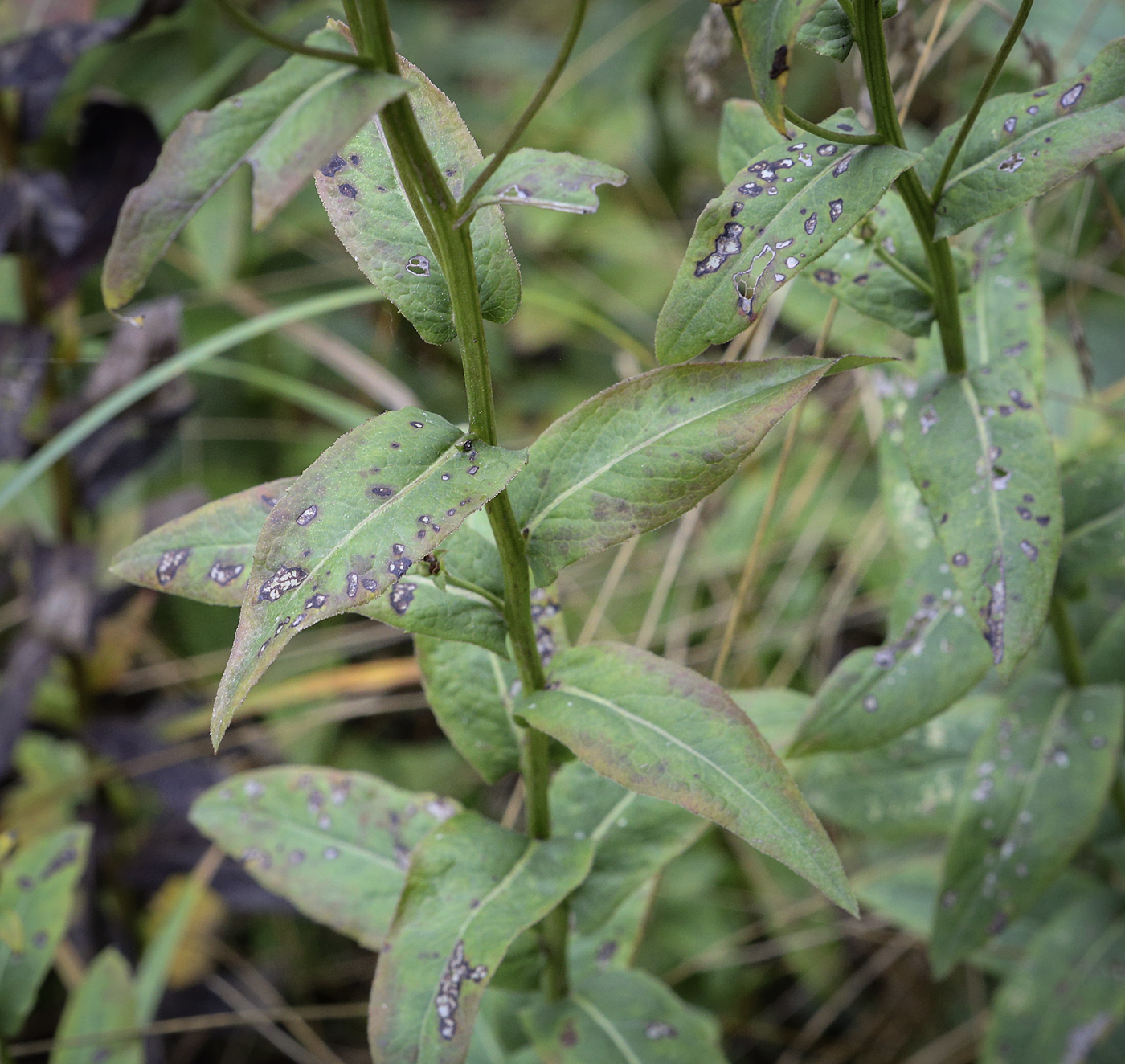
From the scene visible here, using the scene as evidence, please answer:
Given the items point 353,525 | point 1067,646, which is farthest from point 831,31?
point 1067,646

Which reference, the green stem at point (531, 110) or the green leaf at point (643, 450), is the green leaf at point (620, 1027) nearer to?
the green leaf at point (643, 450)

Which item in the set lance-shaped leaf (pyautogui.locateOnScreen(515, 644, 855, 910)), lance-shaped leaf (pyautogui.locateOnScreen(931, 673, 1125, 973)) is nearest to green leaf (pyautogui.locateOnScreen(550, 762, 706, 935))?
lance-shaped leaf (pyautogui.locateOnScreen(515, 644, 855, 910))

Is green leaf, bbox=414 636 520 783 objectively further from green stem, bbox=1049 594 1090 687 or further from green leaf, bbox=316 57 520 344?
green stem, bbox=1049 594 1090 687

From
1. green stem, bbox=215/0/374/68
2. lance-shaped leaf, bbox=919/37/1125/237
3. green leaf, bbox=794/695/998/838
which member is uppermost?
lance-shaped leaf, bbox=919/37/1125/237

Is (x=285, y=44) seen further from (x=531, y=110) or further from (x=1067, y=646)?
(x=1067, y=646)

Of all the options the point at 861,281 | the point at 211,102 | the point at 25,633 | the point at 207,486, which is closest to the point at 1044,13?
the point at 861,281

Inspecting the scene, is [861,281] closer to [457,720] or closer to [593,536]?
[593,536]

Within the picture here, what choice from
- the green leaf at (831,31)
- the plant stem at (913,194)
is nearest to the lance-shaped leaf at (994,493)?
the plant stem at (913,194)
